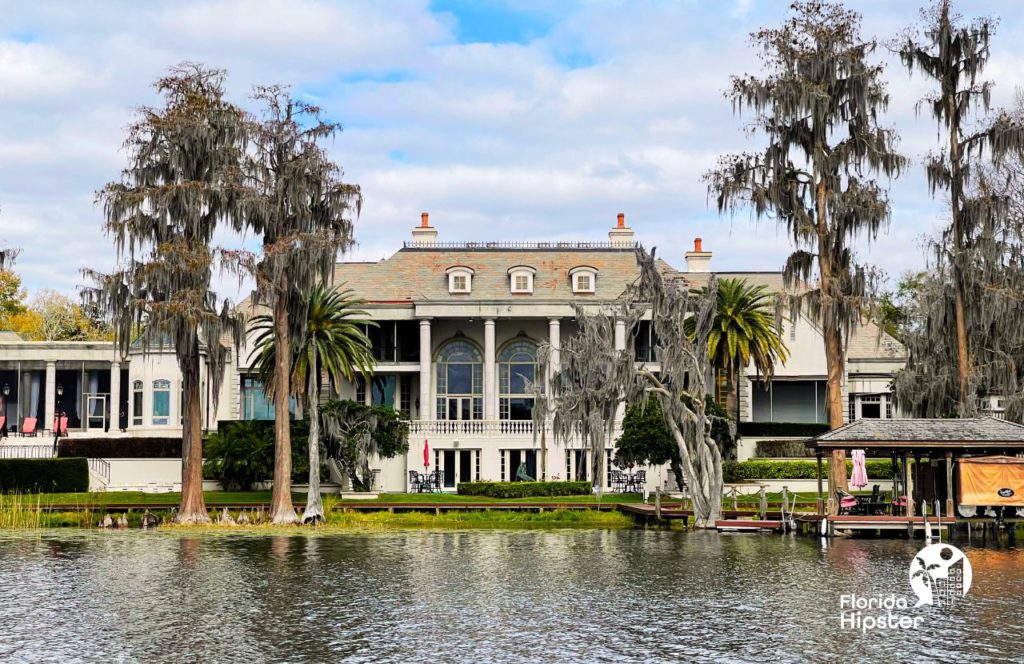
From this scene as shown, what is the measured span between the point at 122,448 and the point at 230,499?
852 centimetres

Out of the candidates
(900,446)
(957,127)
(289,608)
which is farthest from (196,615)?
(957,127)

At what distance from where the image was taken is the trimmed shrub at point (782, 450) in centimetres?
5425

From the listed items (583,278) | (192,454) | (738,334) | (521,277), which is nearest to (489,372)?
(521,277)

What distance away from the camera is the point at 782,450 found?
54.3 metres

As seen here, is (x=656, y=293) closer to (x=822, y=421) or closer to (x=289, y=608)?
(x=289, y=608)

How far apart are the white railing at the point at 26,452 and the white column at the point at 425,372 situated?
53.6ft

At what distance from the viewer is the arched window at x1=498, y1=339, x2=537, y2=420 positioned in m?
62.2

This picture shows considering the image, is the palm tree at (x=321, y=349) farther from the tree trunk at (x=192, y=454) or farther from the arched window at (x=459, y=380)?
the arched window at (x=459, y=380)

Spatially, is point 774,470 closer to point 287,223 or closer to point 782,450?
point 782,450

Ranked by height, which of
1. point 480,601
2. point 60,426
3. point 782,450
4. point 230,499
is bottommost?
point 480,601

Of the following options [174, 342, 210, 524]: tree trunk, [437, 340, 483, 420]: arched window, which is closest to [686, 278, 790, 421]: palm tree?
[437, 340, 483, 420]: arched window

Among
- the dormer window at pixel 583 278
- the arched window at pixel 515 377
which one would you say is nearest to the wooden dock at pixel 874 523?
the dormer window at pixel 583 278

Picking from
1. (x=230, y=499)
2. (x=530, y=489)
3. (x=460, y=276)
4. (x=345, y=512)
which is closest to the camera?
(x=345, y=512)

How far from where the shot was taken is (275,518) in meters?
42.8
